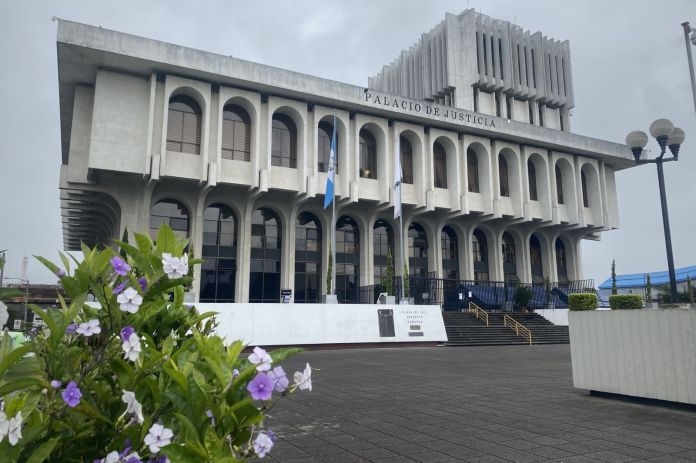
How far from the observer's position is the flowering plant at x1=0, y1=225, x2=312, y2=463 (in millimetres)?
1666

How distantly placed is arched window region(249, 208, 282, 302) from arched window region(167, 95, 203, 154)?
5.74m

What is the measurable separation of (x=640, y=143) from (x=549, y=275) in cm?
3032

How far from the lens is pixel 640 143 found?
1039 centimetres

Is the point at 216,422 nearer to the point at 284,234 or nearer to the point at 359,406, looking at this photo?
the point at 359,406

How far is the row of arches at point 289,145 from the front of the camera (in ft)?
87.0

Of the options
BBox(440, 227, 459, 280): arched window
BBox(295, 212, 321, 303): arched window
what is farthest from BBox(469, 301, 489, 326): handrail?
BBox(295, 212, 321, 303): arched window

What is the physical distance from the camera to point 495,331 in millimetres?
26500

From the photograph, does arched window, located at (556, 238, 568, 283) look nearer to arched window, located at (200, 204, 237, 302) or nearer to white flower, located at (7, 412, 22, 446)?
arched window, located at (200, 204, 237, 302)

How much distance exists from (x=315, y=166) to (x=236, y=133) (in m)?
4.83

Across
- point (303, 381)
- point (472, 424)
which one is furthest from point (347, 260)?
point (303, 381)

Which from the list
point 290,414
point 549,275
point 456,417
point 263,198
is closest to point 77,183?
point 263,198

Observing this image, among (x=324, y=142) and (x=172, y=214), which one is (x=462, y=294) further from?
(x=172, y=214)

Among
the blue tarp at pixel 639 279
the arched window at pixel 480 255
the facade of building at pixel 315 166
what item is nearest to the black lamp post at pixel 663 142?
the facade of building at pixel 315 166

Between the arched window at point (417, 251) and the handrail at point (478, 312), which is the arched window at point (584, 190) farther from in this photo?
the handrail at point (478, 312)
